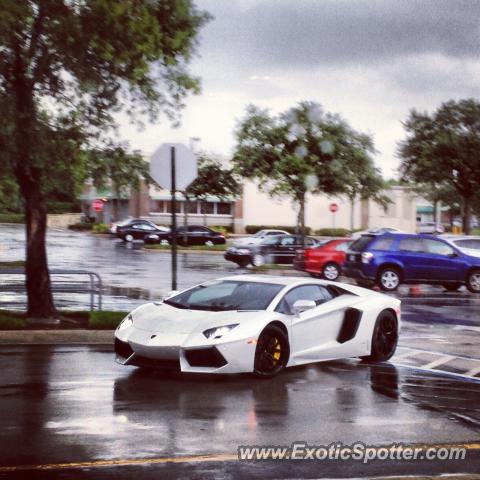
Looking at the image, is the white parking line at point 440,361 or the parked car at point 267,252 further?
the parked car at point 267,252

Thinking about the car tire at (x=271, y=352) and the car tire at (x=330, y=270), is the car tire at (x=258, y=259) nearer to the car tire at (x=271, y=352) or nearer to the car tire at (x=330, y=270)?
the car tire at (x=330, y=270)

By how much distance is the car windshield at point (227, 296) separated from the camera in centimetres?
1069

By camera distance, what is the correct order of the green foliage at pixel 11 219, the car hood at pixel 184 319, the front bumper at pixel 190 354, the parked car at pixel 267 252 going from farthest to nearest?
the green foliage at pixel 11 219 → the parked car at pixel 267 252 → the car hood at pixel 184 319 → the front bumper at pixel 190 354

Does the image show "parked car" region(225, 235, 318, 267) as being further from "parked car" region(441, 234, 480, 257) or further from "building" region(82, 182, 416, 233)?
"building" region(82, 182, 416, 233)

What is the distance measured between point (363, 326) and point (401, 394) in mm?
2156

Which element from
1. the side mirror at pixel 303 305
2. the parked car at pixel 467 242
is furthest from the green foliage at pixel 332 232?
the side mirror at pixel 303 305

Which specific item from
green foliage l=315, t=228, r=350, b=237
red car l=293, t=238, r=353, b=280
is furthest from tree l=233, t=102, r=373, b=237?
green foliage l=315, t=228, r=350, b=237

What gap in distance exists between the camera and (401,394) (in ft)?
31.3

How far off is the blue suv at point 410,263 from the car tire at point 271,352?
14269 mm

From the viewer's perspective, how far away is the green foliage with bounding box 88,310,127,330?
14.2 m

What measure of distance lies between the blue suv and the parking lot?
10648 millimetres

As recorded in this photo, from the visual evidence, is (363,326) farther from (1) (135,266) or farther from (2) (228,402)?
(1) (135,266)

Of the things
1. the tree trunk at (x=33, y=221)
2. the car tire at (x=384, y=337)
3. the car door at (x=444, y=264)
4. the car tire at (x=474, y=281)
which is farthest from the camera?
the car tire at (x=474, y=281)

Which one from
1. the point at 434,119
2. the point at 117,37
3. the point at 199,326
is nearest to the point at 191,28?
the point at 117,37
